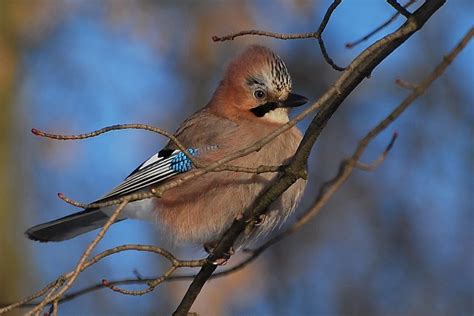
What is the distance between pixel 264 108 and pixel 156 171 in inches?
28.1

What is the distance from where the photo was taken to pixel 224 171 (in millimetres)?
4359

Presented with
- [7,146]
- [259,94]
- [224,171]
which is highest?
[7,146]

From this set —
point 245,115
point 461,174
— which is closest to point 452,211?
point 461,174

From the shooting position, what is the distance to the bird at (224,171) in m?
4.36

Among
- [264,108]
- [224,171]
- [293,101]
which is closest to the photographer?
[224,171]

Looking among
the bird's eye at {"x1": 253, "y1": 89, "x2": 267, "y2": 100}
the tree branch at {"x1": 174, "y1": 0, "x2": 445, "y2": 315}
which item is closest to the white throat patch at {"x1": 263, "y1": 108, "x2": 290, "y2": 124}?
the bird's eye at {"x1": 253, "y1": 89, "x2": 267, "y2": 100}

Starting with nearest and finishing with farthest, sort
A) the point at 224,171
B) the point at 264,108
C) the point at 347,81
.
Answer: the point at 347,81, the point at 224,171, the point at 264,108

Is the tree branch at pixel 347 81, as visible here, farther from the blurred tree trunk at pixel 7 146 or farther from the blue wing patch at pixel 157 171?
the blurred tree trunk at pixel 7 146

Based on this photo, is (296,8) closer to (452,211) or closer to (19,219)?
(452,211)

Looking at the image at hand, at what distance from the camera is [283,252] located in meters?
8.39

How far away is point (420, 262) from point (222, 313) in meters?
1.94

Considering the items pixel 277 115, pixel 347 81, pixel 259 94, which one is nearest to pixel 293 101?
pixel 277 115

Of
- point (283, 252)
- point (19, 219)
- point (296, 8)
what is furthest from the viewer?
point (296, 8)

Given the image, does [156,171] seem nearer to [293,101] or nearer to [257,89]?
[257,89]
